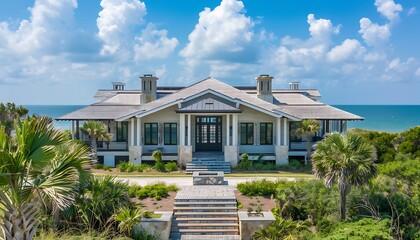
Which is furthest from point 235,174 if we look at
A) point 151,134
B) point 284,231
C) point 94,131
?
point 94,131

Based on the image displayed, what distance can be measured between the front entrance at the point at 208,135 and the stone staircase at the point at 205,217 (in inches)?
434

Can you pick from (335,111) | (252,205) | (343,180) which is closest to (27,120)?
(343,180)

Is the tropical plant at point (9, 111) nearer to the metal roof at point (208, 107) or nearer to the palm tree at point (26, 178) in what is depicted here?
the metal roof at point (208, 107)

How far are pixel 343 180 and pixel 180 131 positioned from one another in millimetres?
15426

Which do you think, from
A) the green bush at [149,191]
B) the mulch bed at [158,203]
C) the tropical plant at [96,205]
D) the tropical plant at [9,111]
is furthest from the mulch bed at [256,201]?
the tropical plant at [9,111]

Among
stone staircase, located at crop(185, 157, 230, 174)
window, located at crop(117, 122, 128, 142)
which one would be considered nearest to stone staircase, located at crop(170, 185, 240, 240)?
stone staircase, located at crop(185, 157, 230, 174)

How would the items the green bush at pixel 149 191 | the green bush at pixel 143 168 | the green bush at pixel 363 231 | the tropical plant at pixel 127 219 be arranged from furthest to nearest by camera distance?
the green bush at pixel 143 168, the green bush at pixel 149 191, the tropical plant at pixel 127 219, the green bush at pixel 363 231

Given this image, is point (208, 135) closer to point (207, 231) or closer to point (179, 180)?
point (179, 180)

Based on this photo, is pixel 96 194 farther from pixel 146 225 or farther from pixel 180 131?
pixel 180 131

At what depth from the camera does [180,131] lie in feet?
87.5

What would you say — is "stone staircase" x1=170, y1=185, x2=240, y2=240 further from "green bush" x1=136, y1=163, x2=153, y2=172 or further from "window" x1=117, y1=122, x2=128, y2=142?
"window" x1=117, y1=122, x2=128, y2=142

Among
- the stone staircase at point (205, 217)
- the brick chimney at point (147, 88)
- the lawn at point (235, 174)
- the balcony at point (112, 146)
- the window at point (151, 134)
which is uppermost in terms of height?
the brick chimney at point (147, 88)

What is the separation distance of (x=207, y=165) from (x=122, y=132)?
8.41 meters

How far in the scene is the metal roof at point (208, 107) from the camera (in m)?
26.3
